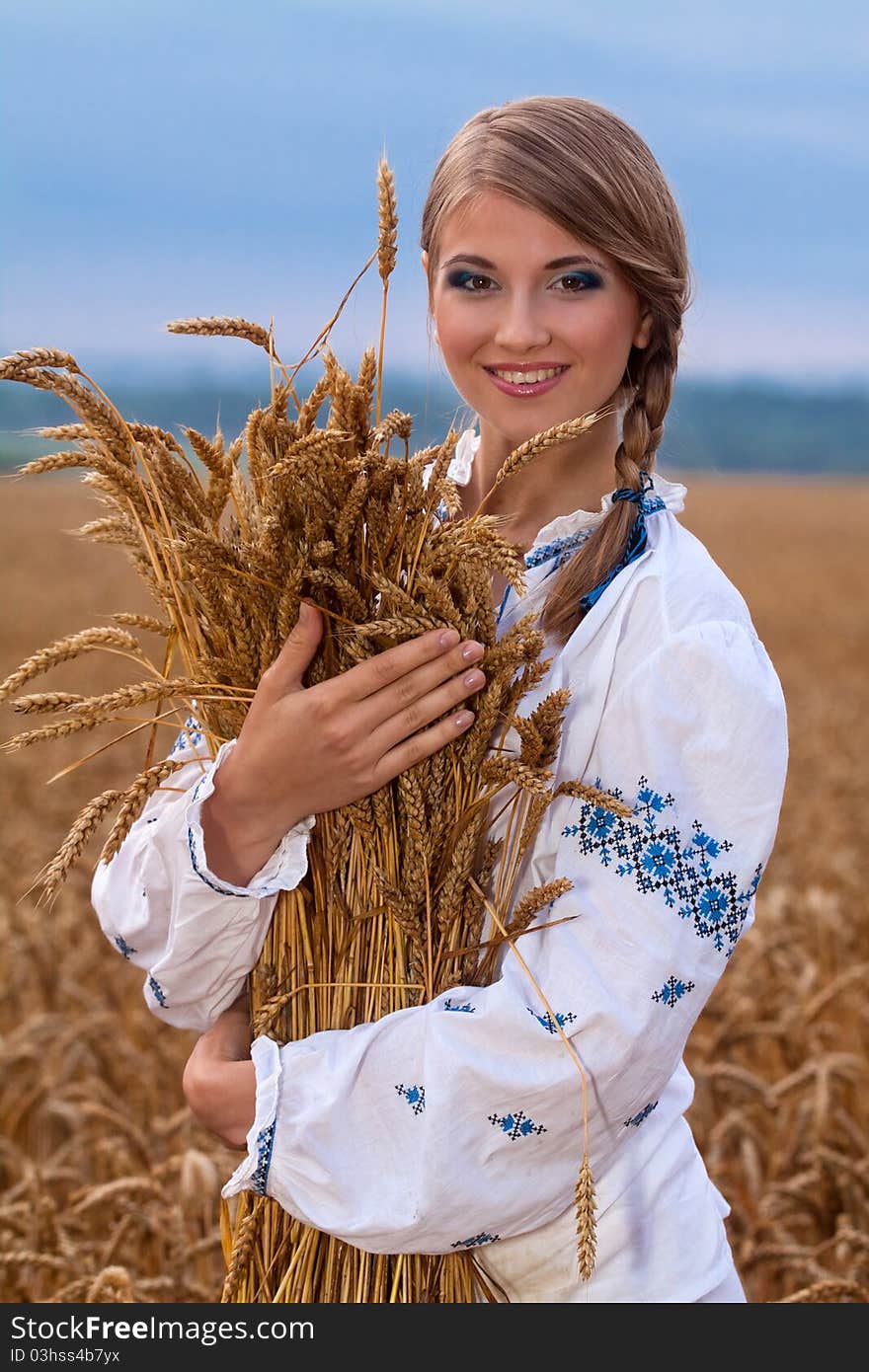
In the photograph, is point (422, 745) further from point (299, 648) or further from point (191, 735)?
point (191, 735)

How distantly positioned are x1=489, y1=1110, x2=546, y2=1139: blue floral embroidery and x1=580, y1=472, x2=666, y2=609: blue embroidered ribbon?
59cm

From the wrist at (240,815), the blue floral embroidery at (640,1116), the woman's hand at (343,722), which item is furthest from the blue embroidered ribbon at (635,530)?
the blue floral embroidery at (640,1116)

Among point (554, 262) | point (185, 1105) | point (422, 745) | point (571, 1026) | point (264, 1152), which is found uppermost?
point (554, 262)

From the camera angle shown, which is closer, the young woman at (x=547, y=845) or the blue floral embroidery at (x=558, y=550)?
the young woman at (x=547, y=845)

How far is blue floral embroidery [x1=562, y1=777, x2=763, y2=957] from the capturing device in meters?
1.49

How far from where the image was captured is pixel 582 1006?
1.46 m

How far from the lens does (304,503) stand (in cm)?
149

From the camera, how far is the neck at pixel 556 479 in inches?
72.8

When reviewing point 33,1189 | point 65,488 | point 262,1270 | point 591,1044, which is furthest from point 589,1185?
point 65,488

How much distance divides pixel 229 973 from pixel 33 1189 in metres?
1.29

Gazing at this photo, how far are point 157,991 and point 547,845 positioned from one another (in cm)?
54

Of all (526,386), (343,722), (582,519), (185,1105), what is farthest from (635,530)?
(185,1105)

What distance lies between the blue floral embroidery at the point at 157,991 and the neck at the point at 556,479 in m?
0.74

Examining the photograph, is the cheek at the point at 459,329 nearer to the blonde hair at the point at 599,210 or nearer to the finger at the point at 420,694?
the blonde hair at the point at 599,210
